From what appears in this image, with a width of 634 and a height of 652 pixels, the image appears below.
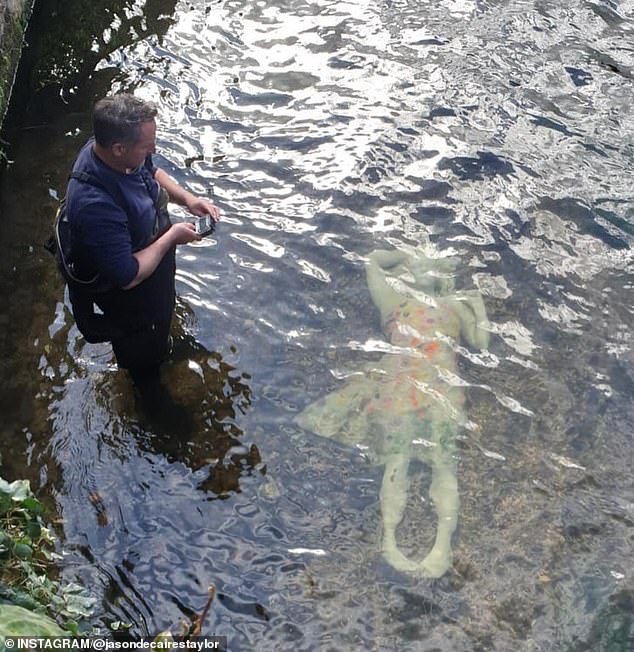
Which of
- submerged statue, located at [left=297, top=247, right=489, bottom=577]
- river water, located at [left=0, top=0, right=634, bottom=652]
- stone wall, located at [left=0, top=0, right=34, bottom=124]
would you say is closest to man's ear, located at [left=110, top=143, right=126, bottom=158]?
river water, located at [left=0, top=0, right=634, bottom=652]

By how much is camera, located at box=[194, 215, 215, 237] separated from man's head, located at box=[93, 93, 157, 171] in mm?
578

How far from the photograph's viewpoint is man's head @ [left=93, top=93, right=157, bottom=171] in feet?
13.5

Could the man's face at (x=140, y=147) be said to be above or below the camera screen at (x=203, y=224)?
above

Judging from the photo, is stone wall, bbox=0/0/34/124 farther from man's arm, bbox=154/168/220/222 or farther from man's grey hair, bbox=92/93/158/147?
man's grey hair, bbox=92/93/158/147

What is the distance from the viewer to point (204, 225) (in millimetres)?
4758

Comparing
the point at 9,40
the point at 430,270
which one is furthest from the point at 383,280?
the point at 9,40

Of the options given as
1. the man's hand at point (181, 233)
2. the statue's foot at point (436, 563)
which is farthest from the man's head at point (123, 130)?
the statue's foot at point (436, 563)

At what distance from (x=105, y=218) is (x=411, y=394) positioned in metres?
2.63

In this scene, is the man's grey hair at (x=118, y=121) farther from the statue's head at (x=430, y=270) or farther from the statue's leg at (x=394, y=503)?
the statue's head at (x=430, y=270)

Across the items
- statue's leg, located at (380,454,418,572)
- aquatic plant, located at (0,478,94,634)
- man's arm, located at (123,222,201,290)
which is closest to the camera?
aquatic plant, located at (0,478,94,634)

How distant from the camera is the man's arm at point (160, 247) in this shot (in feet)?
14.4

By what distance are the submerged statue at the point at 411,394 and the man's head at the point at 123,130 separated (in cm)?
236

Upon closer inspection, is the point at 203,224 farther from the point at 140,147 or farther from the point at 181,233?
the point at 140,147

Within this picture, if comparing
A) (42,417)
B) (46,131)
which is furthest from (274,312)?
(46,131)
